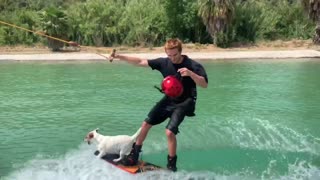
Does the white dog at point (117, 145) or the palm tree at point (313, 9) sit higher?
the palm tree at point (313, 9)

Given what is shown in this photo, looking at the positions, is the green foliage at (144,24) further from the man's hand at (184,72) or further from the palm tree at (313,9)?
the man's hand at (184,72)

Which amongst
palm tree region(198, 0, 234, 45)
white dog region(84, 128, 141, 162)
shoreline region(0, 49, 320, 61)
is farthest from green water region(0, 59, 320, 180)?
palm tree region(198, 0, 234, 45)

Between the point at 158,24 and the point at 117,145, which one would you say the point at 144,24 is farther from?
the point at 117,145

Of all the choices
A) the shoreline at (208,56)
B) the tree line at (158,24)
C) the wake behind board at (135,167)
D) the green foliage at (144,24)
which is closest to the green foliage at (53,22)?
the tree line at (158,24)

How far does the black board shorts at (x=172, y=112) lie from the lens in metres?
7.08

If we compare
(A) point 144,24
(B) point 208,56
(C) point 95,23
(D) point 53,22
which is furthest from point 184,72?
(C) point 95,23

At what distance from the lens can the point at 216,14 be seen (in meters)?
38.0

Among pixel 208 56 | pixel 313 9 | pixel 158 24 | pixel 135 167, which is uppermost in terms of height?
pixel 313 9

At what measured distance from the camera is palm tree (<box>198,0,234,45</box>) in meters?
38.0

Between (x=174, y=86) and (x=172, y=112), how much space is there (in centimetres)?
44

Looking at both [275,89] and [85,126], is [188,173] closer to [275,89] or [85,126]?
[85,126]

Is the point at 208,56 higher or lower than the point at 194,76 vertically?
lower

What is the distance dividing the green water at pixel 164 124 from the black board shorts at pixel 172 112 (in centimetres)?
79

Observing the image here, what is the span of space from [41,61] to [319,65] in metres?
17.0
